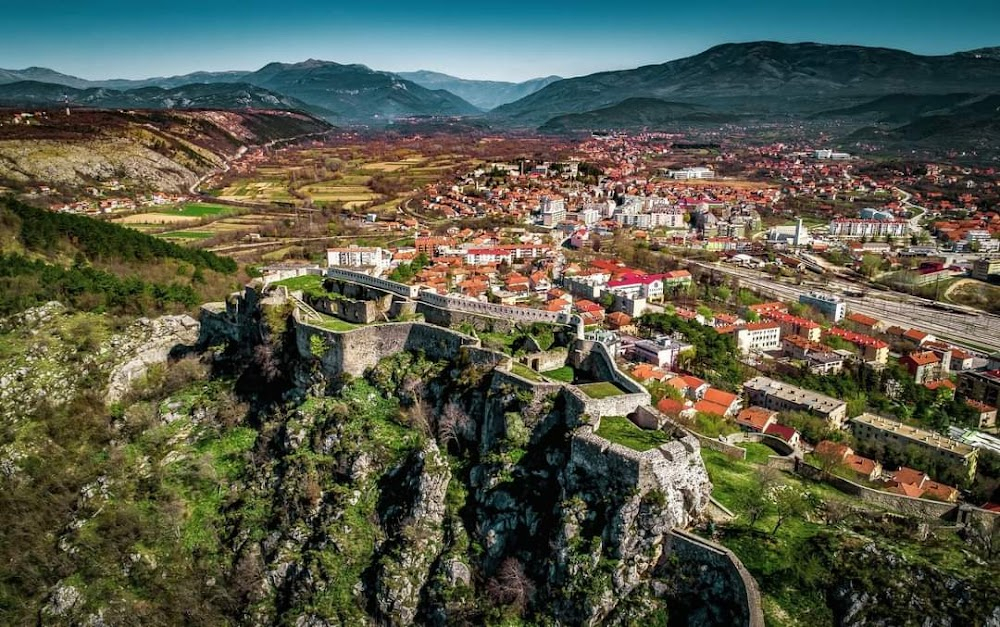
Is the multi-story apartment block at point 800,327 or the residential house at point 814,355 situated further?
the multi-story apartment block at point 800,327

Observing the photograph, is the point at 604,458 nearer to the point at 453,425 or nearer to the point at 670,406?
the point at 453,425

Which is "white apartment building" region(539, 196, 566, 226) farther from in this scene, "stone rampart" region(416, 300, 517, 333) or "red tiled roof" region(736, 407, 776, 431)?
"stone rampart" region(416, 300, 517, 333)

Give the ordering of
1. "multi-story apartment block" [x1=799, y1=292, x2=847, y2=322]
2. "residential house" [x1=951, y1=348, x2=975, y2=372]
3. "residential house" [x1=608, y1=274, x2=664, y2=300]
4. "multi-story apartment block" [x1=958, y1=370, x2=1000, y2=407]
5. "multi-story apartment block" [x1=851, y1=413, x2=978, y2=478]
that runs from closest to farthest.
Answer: "multi-story apartment block" [x1=851, y1=413, x2=978, y2=478], "multi-story apartment block" [x1=958, y1=370, x2=1000, y2=407], "residential house" [x1=951, y1=348, x2=975, y2=372], "residential house" [x1=608, y1=274, x2=664, y2=300], "multi-story apartment block" [x1=799, y1=292, x2=847, y2=322]

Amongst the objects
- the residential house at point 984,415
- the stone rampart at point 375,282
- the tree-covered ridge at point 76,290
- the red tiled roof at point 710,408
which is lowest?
the residential house at point 984,415

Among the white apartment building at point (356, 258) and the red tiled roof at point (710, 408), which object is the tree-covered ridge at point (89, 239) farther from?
the red tiled roof at point (710, 408)

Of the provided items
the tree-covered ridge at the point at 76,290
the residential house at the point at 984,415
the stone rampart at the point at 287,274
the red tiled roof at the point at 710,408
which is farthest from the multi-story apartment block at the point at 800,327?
the tree-covered ridge at the point at 76,290

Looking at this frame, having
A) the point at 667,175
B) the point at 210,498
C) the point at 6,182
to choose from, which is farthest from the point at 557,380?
the point at 667,175

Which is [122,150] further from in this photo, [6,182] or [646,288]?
[646,288]

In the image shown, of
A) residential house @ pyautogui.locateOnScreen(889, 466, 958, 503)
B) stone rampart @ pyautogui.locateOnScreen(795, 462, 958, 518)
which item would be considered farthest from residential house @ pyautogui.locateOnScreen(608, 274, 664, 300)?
stone rampart @ pyautogui.locateOnScreen(795, 462, 958, 518)

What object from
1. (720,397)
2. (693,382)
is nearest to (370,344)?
(693,382)
